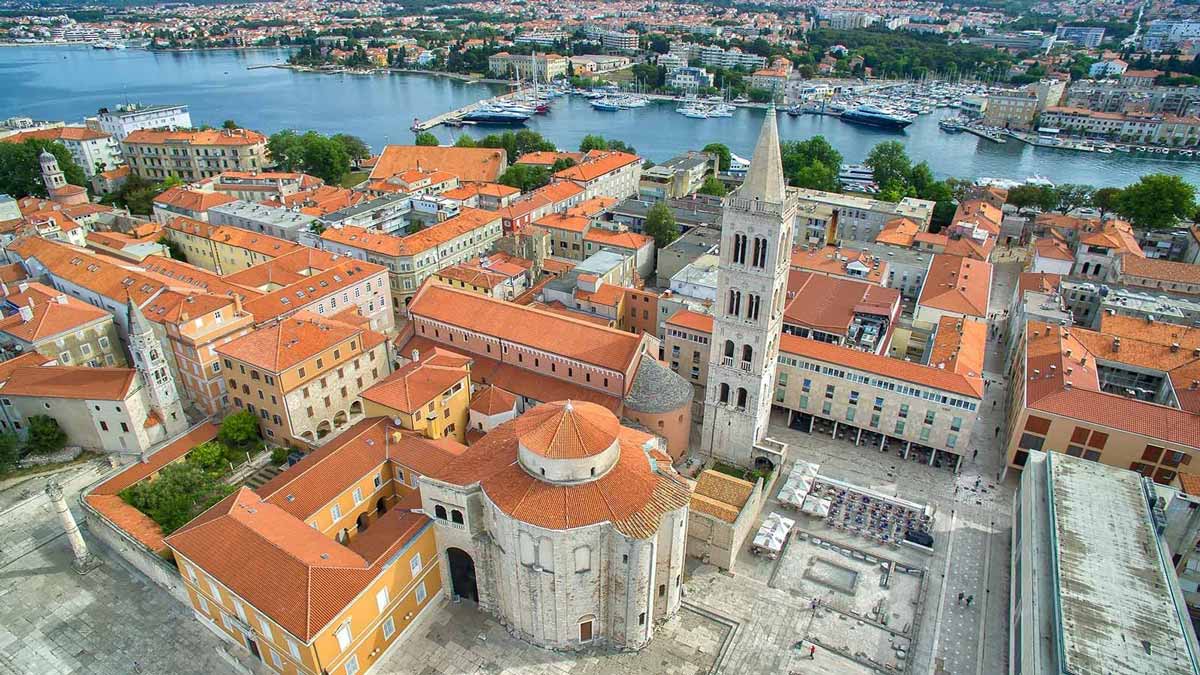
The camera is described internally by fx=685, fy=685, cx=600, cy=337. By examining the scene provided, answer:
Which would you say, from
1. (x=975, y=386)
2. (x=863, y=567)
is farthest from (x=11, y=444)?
(x=975, y=386)

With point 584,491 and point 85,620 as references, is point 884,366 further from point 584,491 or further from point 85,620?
point 85,620

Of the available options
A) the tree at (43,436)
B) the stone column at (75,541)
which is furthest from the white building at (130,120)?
the stone column at (75,541)

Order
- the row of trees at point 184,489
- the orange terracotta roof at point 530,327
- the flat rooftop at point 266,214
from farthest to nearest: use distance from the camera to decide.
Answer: the flat rooftop at point 266,214
the orange terracotta roof at point 530,327
the row of trees at point 184,489

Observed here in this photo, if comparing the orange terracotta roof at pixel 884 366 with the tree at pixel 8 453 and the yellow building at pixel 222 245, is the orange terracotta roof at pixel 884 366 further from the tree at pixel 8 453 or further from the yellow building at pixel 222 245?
the tree at pixel 8 453

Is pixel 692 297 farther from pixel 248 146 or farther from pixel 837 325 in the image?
pixel 248 146

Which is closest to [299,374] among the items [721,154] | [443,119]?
[721,154]

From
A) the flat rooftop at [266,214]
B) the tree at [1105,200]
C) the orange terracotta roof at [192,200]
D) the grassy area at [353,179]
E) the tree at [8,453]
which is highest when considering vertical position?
the orange terracotta roof at [192,200]

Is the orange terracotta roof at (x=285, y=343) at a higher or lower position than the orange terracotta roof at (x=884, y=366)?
higher

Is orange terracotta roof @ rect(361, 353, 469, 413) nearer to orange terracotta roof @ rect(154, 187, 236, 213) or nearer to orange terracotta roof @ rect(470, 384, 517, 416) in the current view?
orange terracotta roof @ rect(470, 384, 517, 416)
